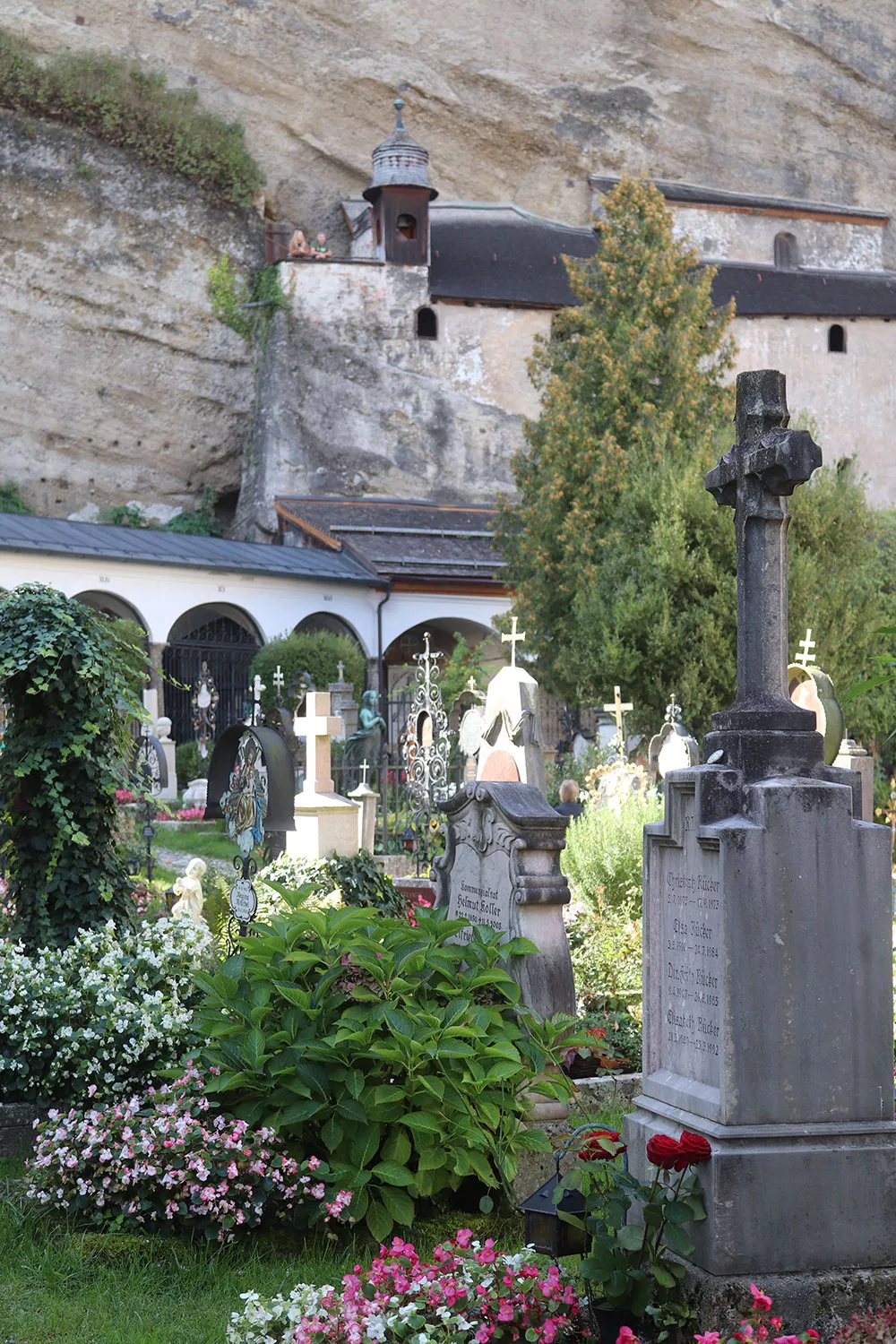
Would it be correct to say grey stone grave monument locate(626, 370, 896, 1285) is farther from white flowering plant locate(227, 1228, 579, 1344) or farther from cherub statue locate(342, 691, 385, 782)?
cherub statue locate(342, 691, 385, 782)

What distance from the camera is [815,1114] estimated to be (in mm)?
4305

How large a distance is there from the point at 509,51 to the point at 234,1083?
1624 inches

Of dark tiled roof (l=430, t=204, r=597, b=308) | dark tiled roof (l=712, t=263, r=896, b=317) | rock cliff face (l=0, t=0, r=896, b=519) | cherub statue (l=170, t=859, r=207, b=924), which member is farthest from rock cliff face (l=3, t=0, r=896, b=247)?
cherub statue (l=170, t=859, r=207, b=924)

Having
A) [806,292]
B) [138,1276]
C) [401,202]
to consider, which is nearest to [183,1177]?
[138,1276]

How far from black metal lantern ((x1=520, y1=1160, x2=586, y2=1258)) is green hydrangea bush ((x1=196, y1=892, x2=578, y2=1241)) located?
0.58m

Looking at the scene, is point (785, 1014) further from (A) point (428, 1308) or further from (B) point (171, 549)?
(B) point (171, 549)

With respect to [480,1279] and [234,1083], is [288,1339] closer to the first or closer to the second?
[480,1279]

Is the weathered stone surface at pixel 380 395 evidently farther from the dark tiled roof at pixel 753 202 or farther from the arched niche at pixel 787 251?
the arched niche at pixel 787 251

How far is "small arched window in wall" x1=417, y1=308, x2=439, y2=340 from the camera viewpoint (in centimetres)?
3794

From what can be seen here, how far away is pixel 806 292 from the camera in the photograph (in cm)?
4059

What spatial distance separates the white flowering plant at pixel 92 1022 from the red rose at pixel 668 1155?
7.59 ft

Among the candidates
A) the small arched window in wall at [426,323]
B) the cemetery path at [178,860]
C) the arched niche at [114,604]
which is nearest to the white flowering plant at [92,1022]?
the cemetery path at [178,860]

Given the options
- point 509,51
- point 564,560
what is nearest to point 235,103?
point 509,51

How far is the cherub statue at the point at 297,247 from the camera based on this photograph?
123ft
